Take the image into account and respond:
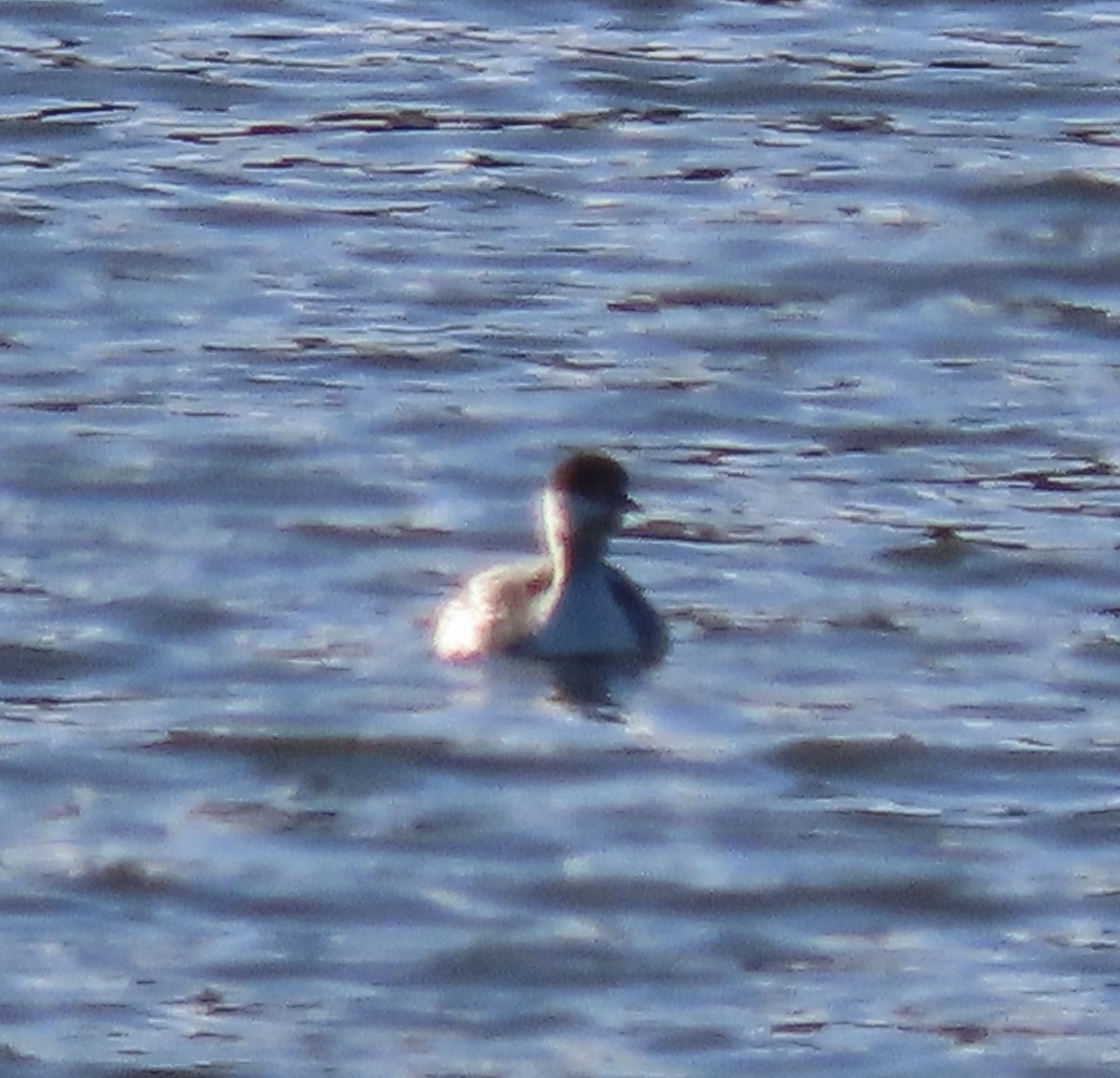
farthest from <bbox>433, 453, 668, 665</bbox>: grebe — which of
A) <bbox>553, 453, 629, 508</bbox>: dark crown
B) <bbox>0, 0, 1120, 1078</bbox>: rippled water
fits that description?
<bbox>0, 0, 1120, 1078</bbox>: rippled water

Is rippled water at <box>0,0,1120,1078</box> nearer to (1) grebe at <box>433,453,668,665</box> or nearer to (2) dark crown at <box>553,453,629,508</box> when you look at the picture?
(1) grebe at <box>433,453,668,665</box>

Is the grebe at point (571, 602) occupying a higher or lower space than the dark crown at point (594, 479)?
lower

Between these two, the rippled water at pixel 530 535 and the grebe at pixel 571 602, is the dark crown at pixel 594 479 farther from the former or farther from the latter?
the rippled water at pixel 530 535

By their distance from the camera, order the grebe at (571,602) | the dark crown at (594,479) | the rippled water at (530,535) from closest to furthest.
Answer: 1. the rippled water at (530,535)
2. the grebe at (571,602)
3. the dark crown at (594,479)

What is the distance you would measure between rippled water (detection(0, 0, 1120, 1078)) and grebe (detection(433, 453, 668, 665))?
135 millimetres

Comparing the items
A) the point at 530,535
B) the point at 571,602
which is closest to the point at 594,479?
the point at 571,602

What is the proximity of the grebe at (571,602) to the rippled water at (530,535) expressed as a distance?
0.44ft

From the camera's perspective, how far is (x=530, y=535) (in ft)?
46.0

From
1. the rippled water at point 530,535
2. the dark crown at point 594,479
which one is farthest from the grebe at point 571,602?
the rippled water at point 530,535

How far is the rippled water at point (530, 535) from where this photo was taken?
10641mm

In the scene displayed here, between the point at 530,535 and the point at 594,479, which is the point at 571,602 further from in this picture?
the point at 530,535

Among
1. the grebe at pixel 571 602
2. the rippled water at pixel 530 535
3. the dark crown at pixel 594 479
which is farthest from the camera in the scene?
the dark crown at pixel 594 479

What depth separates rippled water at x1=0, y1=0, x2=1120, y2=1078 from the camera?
10641 mm

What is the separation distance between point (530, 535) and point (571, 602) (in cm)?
105
